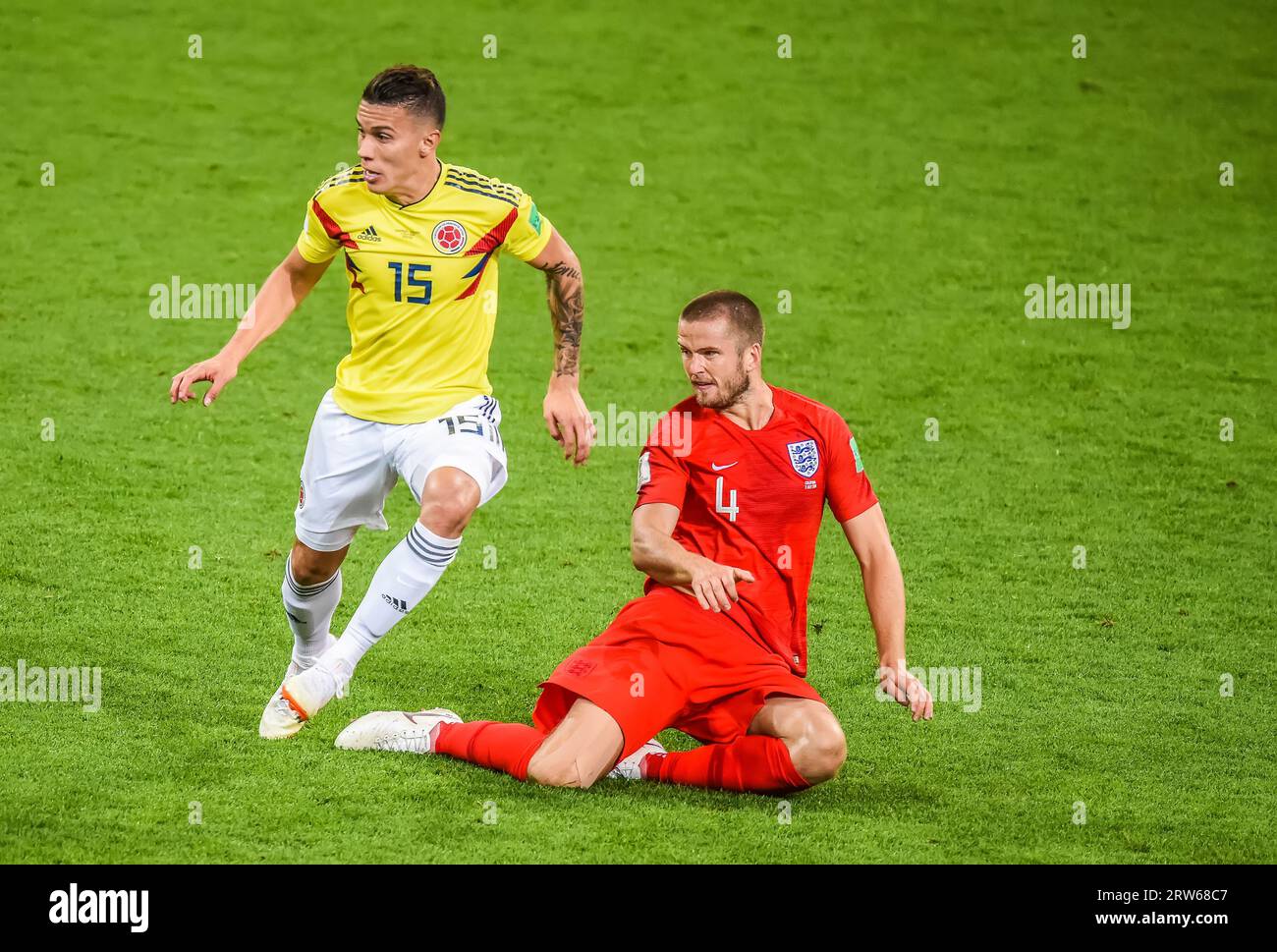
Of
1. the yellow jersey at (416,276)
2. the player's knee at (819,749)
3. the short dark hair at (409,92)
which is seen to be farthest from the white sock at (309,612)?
the player's knee at (819,749)

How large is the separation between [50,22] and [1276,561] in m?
10.2

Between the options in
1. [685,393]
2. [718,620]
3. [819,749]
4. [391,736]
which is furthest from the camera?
[685,393]

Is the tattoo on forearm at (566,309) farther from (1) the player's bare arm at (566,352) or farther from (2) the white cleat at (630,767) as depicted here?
(2) the white cleat at (630,767)

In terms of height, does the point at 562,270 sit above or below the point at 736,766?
above

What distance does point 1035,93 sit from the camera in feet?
41.7

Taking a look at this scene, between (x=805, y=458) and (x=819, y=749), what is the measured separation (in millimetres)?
882

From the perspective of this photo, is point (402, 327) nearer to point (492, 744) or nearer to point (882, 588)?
point (492, 744)

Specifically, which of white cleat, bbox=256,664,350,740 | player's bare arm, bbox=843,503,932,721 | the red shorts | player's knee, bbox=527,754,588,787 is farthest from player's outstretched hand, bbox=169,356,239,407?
player's bare arm, bbox=843,503,932,721

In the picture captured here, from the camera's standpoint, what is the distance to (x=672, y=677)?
4.82 m

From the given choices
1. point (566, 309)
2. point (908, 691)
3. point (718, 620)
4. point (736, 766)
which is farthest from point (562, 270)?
point (908, 691)

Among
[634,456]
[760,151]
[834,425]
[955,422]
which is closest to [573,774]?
[834,425]

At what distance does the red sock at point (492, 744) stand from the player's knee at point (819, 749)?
30.5 inches

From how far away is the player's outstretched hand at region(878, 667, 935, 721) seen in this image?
450 centimetres

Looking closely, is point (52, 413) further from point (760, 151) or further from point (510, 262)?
point (760, 151)
